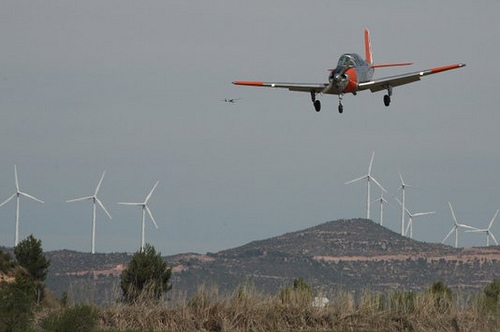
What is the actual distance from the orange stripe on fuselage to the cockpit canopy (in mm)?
455

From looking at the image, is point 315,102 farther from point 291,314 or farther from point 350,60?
point 291,314

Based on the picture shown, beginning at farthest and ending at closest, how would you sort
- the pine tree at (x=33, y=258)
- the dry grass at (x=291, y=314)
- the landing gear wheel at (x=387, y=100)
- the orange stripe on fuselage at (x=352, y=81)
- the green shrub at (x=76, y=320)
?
the pine tree at (x=33, y=258), the landing gear wheel at (x=387, y=100), the orange stripe on fuselage at (x=352, y=81), the dry grass at (x=291, y=314), the green shrub at (x=76, y=320)

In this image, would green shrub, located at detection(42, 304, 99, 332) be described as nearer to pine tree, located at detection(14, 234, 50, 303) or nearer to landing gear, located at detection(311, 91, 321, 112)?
landing gear, located at detection(311, 91, 321, 112)

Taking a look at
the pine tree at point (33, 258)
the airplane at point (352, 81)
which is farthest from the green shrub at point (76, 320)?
the pine tree at point (33, 258)

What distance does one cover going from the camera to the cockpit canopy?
222 feet

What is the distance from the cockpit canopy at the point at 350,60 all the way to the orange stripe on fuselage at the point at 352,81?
455 millimetres

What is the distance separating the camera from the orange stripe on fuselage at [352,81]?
66.9m

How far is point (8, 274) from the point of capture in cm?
9181

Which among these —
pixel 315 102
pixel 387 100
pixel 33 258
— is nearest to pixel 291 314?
pixel 315 102

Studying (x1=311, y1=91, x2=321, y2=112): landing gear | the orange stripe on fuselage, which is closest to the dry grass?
(x1=311, y1=91, x2=321, y2=112): landing gear

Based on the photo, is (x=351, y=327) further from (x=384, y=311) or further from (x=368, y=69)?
(x=368, y=69)

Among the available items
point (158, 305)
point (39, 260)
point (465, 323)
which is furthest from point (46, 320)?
point (39, 260)

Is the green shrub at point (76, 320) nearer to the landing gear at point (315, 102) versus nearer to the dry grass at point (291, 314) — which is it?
the dry grass at point (291, 314)

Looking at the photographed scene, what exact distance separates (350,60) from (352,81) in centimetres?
164
